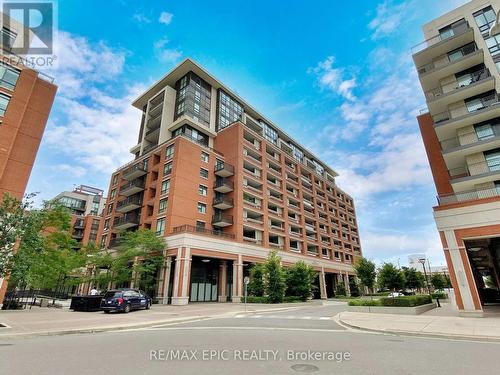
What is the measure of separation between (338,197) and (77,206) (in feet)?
247

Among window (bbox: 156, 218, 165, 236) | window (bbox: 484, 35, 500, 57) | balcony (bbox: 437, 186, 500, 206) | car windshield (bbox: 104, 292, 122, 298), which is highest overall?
window (bbox: 484, 35, 500, 57)

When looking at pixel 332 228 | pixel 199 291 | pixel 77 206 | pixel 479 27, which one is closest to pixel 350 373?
pixel 199 291

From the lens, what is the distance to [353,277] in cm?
6544

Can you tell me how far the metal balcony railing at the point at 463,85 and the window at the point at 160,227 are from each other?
33.1 meters

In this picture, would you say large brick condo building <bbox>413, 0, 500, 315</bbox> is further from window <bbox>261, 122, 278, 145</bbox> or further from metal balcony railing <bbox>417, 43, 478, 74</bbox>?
window <bbox>261, 122, 278, 145</bbox>

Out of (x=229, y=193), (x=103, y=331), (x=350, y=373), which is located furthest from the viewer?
(x=229, y=193)

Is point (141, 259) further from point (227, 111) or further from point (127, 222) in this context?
point (227, 111)

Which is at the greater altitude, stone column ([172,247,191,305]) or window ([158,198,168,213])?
window ([158,198,168,213])

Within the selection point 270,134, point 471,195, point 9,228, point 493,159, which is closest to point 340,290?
point 270,134

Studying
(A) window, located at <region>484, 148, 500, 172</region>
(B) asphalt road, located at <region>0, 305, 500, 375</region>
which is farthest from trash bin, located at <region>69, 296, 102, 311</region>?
(A) window, located at <region>484, 148, 500, 172</region>

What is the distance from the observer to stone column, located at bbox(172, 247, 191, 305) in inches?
1188

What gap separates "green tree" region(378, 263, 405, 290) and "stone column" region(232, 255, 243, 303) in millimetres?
29183

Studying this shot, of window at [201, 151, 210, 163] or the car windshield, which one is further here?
window at [201, 151, 210, 163]

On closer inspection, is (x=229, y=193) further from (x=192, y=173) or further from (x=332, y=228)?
(x=332, y=228)
